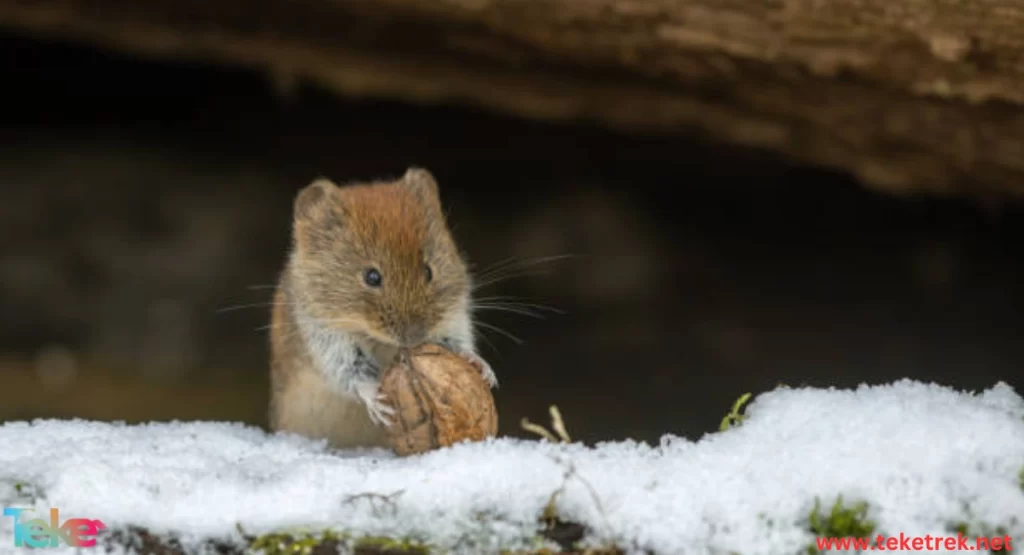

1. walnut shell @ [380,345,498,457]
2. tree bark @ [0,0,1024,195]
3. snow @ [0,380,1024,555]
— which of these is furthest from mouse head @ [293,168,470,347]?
tree bark @ [0,0,1024,195]

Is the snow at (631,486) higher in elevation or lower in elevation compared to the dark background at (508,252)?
lower

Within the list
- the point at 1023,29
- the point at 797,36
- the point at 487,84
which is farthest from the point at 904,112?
the point at 487,84

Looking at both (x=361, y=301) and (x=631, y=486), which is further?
(x=361, y=301)

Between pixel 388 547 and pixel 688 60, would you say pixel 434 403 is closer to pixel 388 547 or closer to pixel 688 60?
pixel 388 547

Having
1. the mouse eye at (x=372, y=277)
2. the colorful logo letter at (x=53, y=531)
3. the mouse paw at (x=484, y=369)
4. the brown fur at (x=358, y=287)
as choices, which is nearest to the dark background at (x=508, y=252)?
the brown fur at (x=358, y=287)

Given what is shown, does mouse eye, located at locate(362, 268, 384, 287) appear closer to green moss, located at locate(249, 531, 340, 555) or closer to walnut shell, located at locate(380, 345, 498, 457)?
walnut shell, located at locate(380, 345, 498, 457)

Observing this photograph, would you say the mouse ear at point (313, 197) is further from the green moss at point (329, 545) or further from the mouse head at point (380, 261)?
the green moss at point (329, 545)

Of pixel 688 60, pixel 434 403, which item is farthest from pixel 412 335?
pixel 688 60
